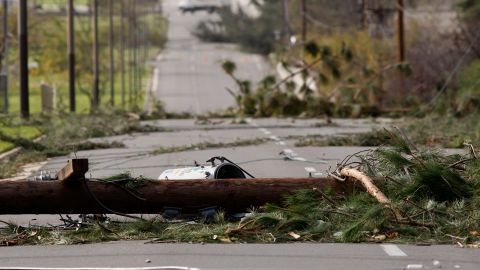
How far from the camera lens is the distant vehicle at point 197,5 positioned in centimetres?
16325

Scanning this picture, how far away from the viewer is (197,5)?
170875mm

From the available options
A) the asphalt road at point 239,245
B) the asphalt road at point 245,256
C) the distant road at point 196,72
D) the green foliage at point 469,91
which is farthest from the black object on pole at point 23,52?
the asphalt road at point 245,256

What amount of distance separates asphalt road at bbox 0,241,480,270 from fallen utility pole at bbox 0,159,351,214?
108cm

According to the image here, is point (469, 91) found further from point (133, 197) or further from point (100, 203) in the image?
point (100, 203)

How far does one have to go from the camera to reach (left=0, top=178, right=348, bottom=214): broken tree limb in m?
12.0

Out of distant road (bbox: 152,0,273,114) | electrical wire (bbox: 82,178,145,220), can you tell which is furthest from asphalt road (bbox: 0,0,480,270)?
distant road (bbox: 152,0,273,114)

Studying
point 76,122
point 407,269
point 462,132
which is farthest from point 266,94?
point 407,269

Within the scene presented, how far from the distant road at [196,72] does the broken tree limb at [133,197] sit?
4076cm

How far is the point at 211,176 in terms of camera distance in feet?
41.7

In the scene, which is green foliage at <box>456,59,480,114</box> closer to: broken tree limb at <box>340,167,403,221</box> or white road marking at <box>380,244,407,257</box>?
broken tree limb at <box>340,167,403,221</box>

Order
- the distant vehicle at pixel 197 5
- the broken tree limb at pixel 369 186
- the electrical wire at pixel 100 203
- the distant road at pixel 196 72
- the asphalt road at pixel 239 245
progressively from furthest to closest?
the distant vehicle at pixel 197 5 → the distant road at pixel 196 72 → the electrical wire at pixel 100 203 → the broken tree limb at pixel 369 186 → the asphalt road at pixel 239 245

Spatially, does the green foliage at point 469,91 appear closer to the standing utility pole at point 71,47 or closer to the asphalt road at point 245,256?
the standing utility pole at point 71,47

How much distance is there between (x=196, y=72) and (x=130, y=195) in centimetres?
9162

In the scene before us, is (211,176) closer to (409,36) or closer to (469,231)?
(469,231)
